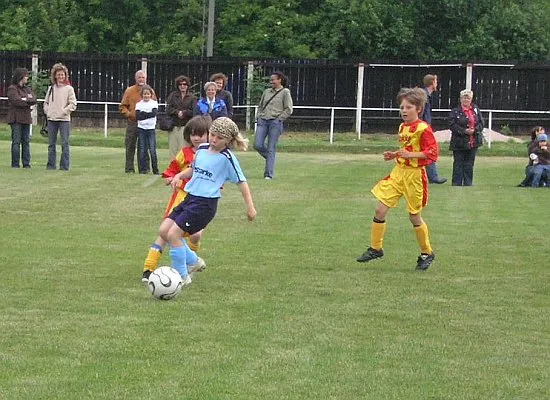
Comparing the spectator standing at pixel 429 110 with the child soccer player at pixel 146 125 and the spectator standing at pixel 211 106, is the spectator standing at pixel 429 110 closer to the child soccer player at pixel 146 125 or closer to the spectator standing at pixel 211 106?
the spectator standing at pixel 211 106

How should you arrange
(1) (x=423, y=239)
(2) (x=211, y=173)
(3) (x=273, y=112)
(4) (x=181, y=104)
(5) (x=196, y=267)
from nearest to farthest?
(2) (x=211, y=173), (5) (x=196, y=267), (1) (x=423, y=239), (4) (x=181, y=104), (3) (x=273, y=112)

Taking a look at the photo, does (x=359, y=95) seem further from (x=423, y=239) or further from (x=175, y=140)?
(x=423, y=239)

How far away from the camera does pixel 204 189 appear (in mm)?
9664

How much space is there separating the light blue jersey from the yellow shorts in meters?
1.97

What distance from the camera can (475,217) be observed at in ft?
52.0

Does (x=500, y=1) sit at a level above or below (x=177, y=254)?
above

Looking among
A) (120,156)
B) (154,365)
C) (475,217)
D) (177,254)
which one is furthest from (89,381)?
(120,156)

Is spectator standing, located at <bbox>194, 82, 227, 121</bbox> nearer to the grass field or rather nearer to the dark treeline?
the grass field

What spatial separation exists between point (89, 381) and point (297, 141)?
28.2 m

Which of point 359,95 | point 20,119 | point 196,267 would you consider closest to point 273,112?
point 20,119

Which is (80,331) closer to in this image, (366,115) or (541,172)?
(541,172)

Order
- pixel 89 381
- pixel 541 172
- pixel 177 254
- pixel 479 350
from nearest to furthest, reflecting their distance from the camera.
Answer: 1. pixel 89 381
2. pixel 479 350
3. pixel 177 254
4. pixel 541 172

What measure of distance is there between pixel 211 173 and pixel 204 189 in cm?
14

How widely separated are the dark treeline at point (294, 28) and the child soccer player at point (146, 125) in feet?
78.6
